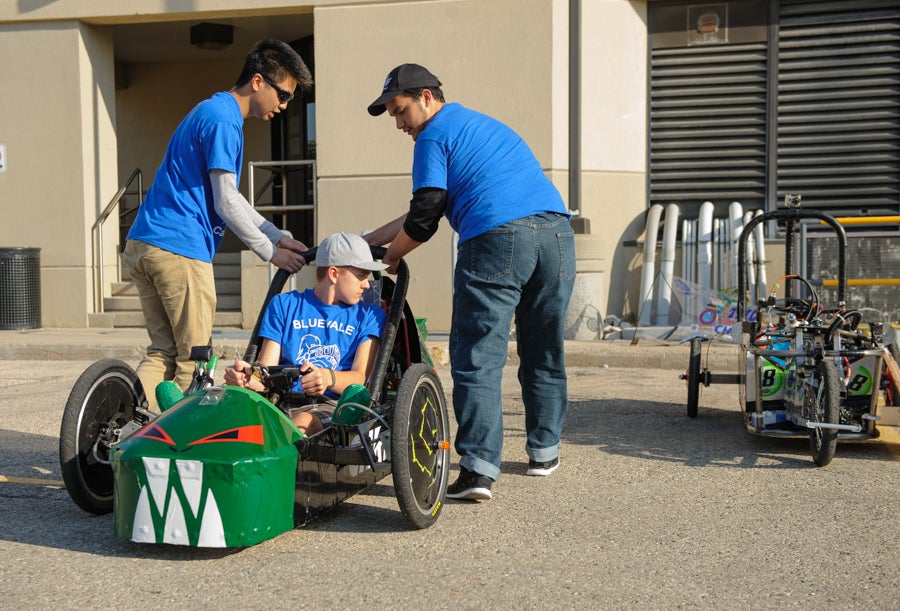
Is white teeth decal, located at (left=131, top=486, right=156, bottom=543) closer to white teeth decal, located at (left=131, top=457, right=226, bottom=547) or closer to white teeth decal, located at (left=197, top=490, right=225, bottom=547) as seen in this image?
white teeth decal, located at (left=131, top=457, right=226, bottom=547)

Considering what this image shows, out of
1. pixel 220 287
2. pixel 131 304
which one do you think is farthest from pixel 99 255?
pixel 220 287

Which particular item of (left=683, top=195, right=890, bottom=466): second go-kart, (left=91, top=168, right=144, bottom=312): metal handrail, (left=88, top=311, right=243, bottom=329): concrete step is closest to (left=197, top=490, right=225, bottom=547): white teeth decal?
(left=683, top=195, right=890, bottom=466): second go-kart

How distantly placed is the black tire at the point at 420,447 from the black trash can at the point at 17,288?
9814 millimetres

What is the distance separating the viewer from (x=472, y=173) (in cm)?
466

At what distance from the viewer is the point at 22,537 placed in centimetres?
410

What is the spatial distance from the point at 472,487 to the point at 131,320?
371 inches

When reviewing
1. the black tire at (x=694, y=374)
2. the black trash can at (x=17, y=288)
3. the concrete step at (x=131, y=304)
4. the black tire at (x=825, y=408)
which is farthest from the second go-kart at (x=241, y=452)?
the black trash can at (x=17, y=288)

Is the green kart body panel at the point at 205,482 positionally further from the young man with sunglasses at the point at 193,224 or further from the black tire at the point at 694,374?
the black tire at the point at 694,374

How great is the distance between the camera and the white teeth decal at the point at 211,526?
358 centimetres

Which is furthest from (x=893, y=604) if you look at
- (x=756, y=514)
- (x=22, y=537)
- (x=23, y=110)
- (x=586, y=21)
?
(x=23, y=110)

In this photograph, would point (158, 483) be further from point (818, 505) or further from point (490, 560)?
point (818, 505)

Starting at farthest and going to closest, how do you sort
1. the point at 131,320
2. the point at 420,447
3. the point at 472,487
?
1. the point at 131,320
2. the point at 472,487
3. the point at 420,447

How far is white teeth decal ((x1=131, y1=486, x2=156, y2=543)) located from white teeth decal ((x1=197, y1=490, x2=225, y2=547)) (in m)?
0.18

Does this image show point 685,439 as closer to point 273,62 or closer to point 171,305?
point 171,305
